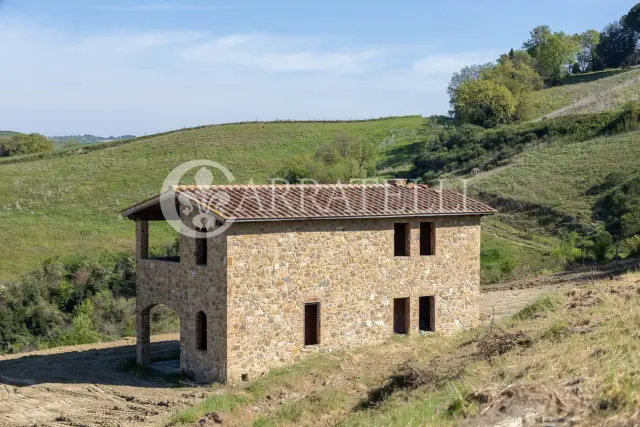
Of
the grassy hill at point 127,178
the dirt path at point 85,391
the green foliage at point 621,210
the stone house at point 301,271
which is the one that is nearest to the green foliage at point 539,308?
the stone house at point 301,271

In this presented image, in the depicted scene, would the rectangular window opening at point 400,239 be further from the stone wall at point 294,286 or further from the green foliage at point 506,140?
the green foliage at point 506,140

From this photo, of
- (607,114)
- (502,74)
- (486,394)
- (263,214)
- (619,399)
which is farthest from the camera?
(502,74)

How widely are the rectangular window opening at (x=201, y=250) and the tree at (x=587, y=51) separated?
301 feet

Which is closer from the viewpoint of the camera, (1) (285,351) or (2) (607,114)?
(1) (285,351)

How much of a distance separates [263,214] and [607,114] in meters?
44.5

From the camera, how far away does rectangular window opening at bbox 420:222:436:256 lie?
→ 860 inches

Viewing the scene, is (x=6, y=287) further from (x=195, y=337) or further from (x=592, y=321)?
(x=592, y=321)

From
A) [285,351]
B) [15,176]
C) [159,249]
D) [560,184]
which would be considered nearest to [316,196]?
[285,351]

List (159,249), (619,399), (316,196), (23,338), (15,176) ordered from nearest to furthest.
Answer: (619,399), (316,196), (23,338), (159,249), (15,176)

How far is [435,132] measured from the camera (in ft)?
229

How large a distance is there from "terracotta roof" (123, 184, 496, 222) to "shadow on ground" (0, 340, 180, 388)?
13.9 ft

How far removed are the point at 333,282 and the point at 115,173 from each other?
4538 centimetres

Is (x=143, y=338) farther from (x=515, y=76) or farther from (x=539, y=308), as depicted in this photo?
(x=515, y=76)

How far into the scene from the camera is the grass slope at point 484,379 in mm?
10148
